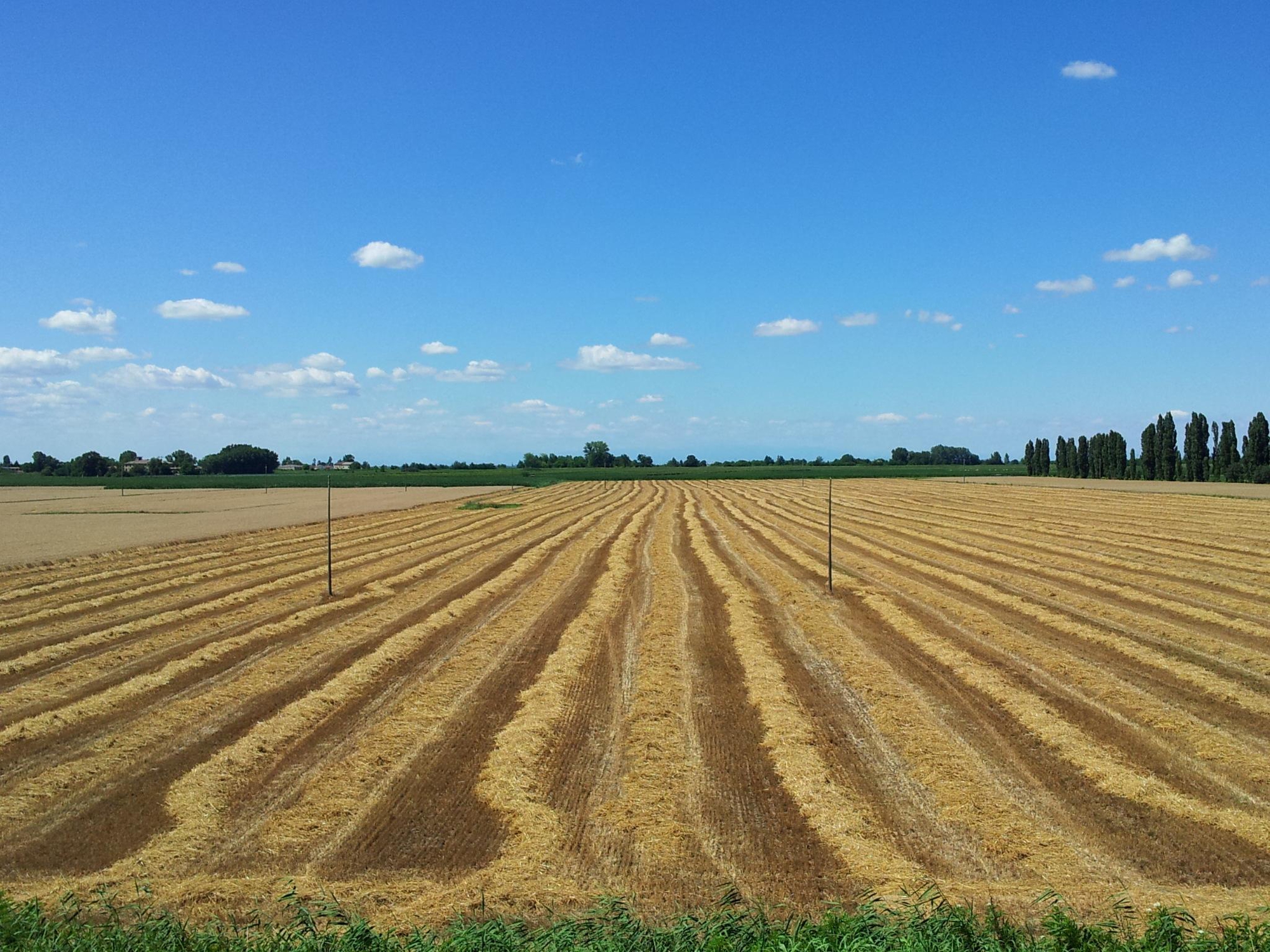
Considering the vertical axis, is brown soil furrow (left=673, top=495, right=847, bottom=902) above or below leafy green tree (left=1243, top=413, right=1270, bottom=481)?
below

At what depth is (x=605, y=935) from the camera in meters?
5.57

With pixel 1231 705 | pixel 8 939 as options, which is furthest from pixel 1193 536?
pixel 8 939

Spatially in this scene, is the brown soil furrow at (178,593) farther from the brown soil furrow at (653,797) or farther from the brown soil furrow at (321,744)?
the brown soil furrow at (653,797)

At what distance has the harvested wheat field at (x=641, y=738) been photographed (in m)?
7.02

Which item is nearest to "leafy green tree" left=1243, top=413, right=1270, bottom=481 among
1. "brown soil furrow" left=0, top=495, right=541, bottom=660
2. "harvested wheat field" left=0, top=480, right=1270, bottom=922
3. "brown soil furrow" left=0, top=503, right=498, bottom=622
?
"harvested wheat field" left=0, top=480, right=1270, bottom=922

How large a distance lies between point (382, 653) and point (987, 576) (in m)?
16.5

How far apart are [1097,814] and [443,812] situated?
6.64 m

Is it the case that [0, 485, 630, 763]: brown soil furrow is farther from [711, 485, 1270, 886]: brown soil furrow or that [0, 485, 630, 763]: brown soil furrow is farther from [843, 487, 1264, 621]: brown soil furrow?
[843, 487, 1264, 621]: brown soil furrow

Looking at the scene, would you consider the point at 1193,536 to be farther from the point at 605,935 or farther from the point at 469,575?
the point at 605,935

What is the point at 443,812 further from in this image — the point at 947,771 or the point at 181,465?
the point at 181,465

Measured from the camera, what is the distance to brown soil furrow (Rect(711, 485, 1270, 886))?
7.02 metres

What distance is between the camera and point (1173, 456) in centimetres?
9712

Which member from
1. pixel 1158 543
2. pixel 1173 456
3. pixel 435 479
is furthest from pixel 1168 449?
pixel 435 479

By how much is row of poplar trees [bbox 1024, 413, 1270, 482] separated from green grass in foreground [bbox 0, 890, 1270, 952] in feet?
320
